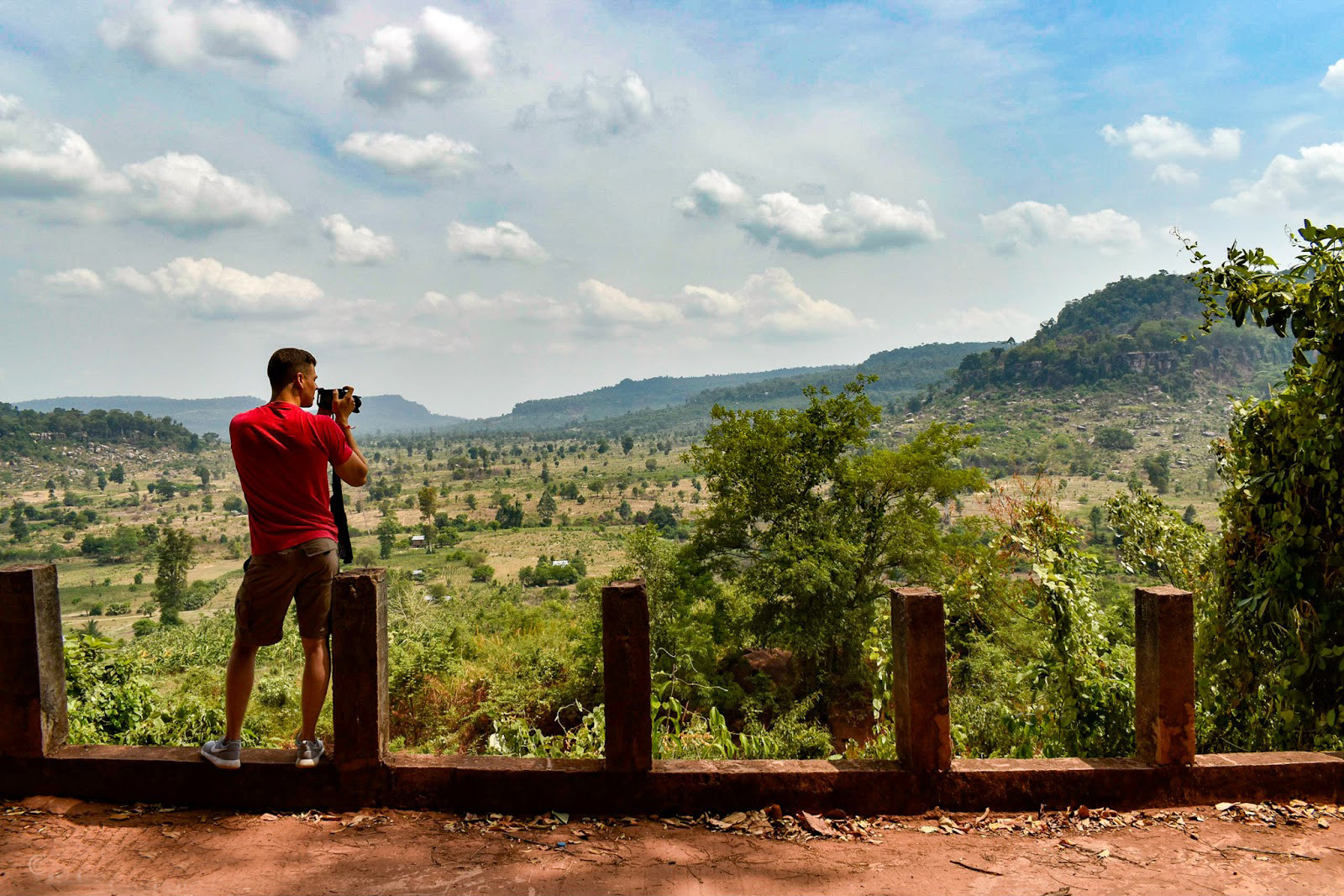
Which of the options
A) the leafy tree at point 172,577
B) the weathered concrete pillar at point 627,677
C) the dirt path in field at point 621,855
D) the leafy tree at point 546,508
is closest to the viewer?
the dirt path in field at point 621,855

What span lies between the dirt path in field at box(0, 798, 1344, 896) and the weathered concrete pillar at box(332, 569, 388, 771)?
0.27 metres

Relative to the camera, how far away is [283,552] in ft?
11.1

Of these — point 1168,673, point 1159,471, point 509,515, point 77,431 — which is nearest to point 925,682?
point 1168,673

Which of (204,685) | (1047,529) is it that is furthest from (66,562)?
(1047,529)

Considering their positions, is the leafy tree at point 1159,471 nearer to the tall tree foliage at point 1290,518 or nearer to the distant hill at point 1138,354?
the distant hill at point 1138,354

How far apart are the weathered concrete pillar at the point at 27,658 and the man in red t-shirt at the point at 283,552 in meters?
0.73

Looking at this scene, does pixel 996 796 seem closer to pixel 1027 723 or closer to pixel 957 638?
pixel 1027 723

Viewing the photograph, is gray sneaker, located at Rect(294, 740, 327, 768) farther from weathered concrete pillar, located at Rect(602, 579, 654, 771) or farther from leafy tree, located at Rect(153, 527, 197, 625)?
leafy tree, located at Rect(153, 527, 197, 625)

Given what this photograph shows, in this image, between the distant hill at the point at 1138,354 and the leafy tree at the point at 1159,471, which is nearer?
the leafy tree at the point at 1159,471

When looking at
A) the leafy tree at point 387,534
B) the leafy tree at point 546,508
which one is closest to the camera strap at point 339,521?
the leafy tree at point 387,534

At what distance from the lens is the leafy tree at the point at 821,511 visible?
18656 millimetres

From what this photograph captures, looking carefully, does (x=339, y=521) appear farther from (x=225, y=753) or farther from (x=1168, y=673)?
(x=1168, y=673)

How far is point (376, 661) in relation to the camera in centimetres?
329

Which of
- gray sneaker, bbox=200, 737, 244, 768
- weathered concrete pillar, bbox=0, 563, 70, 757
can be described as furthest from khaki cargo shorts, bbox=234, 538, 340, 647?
weathered concrete pillar, bbox=0, 563, 70, 757
